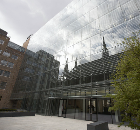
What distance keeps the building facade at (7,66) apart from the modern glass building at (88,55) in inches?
692

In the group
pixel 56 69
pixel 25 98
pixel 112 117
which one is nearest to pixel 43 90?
pixel 56 69

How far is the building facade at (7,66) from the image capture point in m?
34.6

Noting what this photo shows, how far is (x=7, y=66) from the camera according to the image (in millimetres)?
37188

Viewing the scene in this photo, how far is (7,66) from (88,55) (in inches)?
1285

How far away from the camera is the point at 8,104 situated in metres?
34.6

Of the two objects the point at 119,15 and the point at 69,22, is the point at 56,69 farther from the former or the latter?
the point at 119,15

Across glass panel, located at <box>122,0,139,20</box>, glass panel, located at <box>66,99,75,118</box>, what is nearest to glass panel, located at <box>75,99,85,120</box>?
glass panel, located at <box>66,99,75,118</box>

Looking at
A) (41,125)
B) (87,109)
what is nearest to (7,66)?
(41,125)

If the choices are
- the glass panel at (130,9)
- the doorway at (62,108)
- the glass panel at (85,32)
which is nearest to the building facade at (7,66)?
the doorway at (62,108)

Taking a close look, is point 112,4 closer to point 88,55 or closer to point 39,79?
point 88,55

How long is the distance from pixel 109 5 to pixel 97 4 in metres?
2.84

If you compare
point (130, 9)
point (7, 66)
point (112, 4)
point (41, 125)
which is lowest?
point (41, 125)

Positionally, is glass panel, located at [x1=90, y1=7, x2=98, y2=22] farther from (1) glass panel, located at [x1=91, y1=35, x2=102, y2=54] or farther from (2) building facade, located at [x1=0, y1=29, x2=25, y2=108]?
(2) building facade, located at [x1=0, y1=29, x2=25, y2=108]

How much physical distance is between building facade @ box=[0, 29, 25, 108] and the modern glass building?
692 inches
